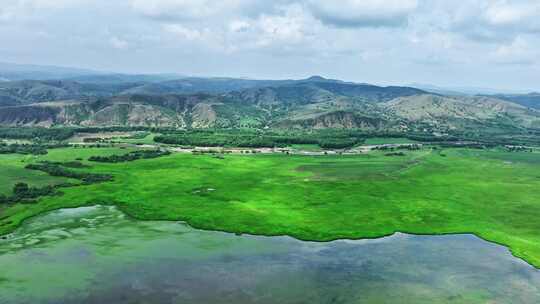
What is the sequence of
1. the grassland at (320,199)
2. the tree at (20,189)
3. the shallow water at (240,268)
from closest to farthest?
1. the shallow water at (240,268)
2. the grassland at (320,199)
3. the tree at (20,189)

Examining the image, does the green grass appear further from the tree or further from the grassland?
the grassland

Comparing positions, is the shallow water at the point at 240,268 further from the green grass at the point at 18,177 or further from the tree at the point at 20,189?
the green grass at the point at 18,177

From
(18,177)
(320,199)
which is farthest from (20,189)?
(320,199)

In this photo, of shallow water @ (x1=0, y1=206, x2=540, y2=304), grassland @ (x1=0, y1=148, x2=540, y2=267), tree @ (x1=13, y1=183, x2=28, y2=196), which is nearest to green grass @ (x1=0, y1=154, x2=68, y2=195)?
tree @ (x1=13, y1=183, x2=28, y2=196)

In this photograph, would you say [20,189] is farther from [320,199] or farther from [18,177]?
[320,199]

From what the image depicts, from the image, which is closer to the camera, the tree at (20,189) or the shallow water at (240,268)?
the shallow water at (240,268)

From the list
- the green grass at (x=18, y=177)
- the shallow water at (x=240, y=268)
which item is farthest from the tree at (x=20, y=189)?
the shallow water at (x=240, y=268)
